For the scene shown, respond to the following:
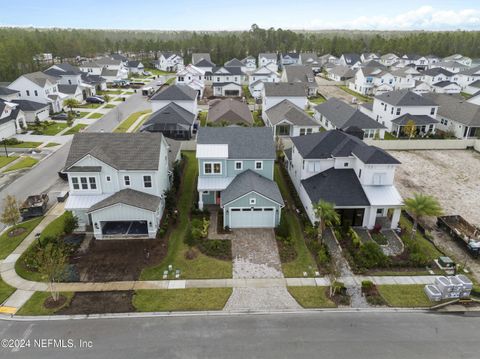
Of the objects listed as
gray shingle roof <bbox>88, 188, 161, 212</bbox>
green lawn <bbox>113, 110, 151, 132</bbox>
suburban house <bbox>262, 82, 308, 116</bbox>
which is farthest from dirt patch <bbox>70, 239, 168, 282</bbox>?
suburban house <bbox>262, 82, 308, 116</bbox>

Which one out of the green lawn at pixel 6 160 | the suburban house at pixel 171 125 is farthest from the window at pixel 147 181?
the green lawn at pixel 6 160

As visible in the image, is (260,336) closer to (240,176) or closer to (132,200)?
(132,200)

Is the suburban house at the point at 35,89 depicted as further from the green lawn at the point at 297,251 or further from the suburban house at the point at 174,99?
the green lawn at the point at 297,251

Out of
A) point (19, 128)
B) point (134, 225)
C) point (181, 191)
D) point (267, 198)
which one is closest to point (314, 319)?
point (267, 198)

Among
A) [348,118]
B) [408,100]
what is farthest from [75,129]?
[408,100]

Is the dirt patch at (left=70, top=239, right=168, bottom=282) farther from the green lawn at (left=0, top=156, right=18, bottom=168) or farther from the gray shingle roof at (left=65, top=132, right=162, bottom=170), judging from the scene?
the green lawn at (left=0, top=156, right=18, bottom=168)
